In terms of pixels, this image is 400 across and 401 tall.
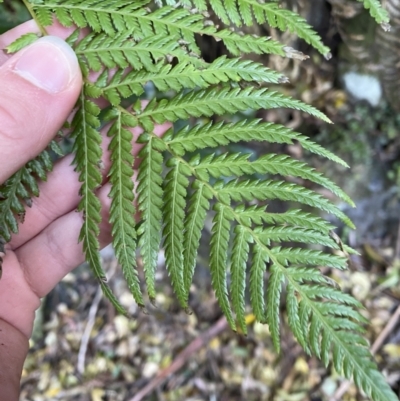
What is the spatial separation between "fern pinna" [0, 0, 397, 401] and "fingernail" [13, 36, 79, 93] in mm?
83

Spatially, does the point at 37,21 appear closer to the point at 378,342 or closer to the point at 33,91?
the point at 33,91

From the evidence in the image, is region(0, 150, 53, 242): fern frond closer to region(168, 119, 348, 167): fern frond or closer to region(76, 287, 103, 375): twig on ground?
region(168, 119, 348, 167): fern frond

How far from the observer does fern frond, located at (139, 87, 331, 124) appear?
1.42 metres

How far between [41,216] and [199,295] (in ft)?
5.77

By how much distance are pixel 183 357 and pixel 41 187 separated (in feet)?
6.13

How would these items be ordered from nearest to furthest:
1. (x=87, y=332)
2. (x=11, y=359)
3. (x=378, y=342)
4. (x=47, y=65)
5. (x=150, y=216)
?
(x=47, y=65) → (x=150, y=216) → (x=11, y=359) → (x=378, y=342) → (x=87, y=332)

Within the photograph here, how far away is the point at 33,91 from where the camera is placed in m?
1.41

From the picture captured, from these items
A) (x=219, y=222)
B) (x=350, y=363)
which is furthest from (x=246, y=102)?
(x=350, y=363)

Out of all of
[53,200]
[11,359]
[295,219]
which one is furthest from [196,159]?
[11,359]

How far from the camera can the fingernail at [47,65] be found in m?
1.38

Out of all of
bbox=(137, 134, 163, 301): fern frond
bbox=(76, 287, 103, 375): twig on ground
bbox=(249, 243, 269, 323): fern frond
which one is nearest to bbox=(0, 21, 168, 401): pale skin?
bbox=(137, 134, 163, 301): fern frond

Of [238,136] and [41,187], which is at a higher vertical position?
[238,136]

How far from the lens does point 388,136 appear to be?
3402mm

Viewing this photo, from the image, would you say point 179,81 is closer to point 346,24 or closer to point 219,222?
point 219,222
